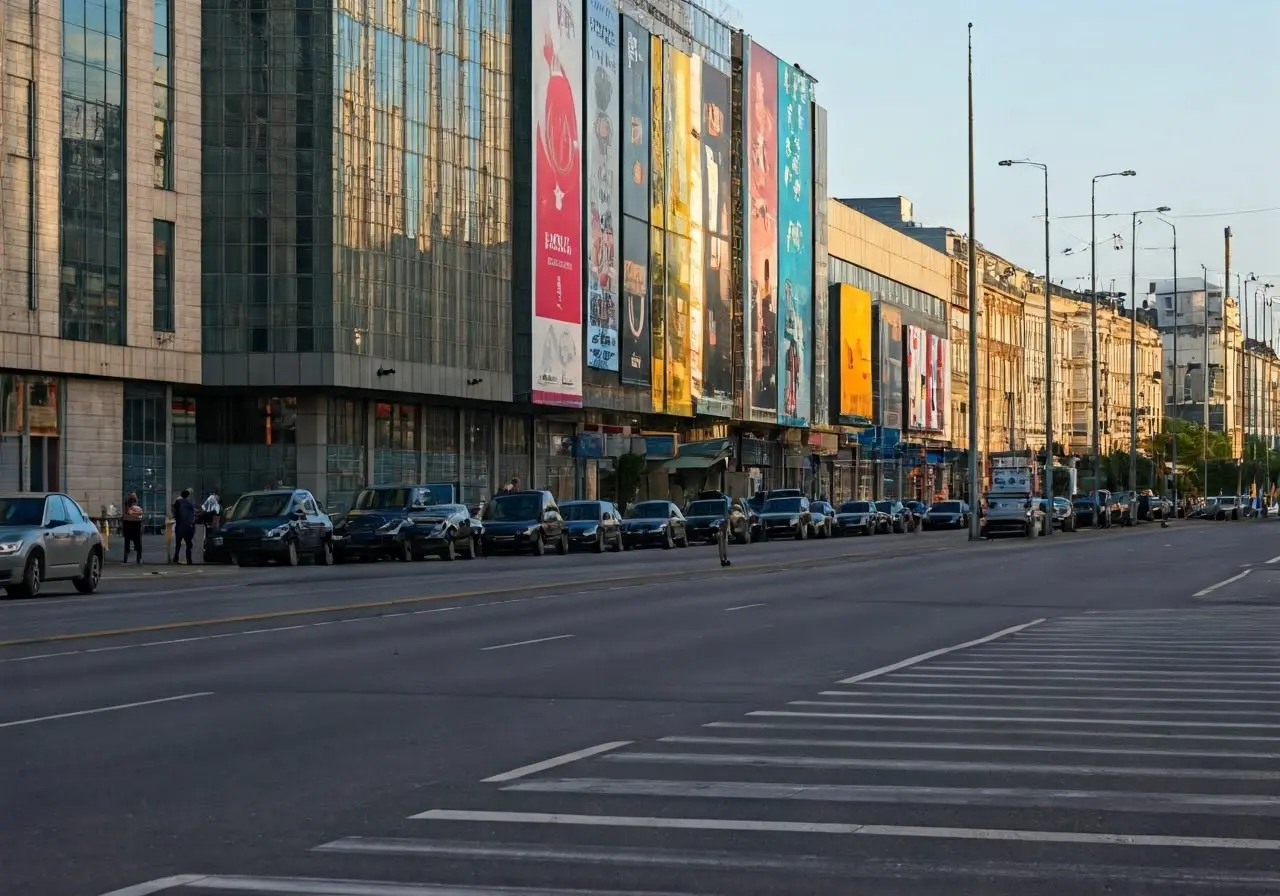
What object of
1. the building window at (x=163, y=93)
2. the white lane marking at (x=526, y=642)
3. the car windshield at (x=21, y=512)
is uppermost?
the building window at (x=163, y=93)

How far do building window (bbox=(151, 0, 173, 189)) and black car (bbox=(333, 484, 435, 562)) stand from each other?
55.7 ft

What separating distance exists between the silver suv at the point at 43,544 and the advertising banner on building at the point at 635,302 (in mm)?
56916

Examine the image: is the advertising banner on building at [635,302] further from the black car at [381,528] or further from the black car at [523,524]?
the black car at [381,528]

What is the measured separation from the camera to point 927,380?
447ft

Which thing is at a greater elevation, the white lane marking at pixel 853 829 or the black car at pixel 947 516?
the black car at pixel 947 516

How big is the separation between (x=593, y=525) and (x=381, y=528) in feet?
29.7

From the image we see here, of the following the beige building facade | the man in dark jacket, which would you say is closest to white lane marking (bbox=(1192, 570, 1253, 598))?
the man in dark jacket

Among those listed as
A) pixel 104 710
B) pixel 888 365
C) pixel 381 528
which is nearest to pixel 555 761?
pixel 104 710

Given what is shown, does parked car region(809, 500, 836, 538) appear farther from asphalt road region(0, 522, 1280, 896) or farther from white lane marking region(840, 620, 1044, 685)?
white lane marking region(840, 620, 1044, 685)

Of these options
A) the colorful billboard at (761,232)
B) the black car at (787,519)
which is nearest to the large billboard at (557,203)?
the black car at (787,519)

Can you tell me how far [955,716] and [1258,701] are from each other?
107 inches

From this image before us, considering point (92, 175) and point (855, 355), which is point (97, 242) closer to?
point (92, 175)

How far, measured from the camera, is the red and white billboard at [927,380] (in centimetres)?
13275

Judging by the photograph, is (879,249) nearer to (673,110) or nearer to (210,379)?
(673,110)
